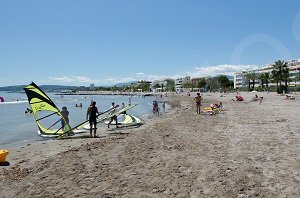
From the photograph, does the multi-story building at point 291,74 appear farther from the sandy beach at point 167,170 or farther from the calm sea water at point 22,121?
the sandy beach at point 167,170

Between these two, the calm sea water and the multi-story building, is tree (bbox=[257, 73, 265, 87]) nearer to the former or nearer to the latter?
the multi-story building

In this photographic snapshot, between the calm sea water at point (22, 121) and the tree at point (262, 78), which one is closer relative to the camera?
the calm sea water at point (22, 121)

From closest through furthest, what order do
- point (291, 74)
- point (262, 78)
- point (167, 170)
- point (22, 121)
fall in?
point (167, 170) → point (22, 121) → point (291, 74) → point (262, 78)

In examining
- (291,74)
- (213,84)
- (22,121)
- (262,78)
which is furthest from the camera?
(213,84)

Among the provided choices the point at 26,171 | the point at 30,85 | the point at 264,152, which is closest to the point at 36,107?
the point at 30,85

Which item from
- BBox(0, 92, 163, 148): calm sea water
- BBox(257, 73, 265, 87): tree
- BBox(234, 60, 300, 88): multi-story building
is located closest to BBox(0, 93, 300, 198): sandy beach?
BBox(0, 92, 163, 148): calm sea water

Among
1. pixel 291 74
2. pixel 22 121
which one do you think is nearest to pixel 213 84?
pixel 291 74

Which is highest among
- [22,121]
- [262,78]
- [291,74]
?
[291,74]

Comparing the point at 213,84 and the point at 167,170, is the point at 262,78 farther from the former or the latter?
the point at 167,170

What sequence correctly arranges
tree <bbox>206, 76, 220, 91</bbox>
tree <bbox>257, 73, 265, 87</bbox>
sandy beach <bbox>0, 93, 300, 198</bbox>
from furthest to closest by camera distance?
1. tree <bbox>206, 76, 220, 91</bbox>
2. tree <bbox>257, 73, 265, 87</bbox>
3. sandy beach <bbox>0, 93, 300, 198</bbox>

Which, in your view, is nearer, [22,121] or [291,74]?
[22,121]

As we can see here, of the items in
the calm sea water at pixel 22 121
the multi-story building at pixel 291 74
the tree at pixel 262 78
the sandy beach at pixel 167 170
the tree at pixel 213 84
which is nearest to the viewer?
the sandy beach at pixel 167 170

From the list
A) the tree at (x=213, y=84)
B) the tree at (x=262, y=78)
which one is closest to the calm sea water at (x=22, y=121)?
the tree at (x=262, y=78)

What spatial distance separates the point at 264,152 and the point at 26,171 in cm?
688
